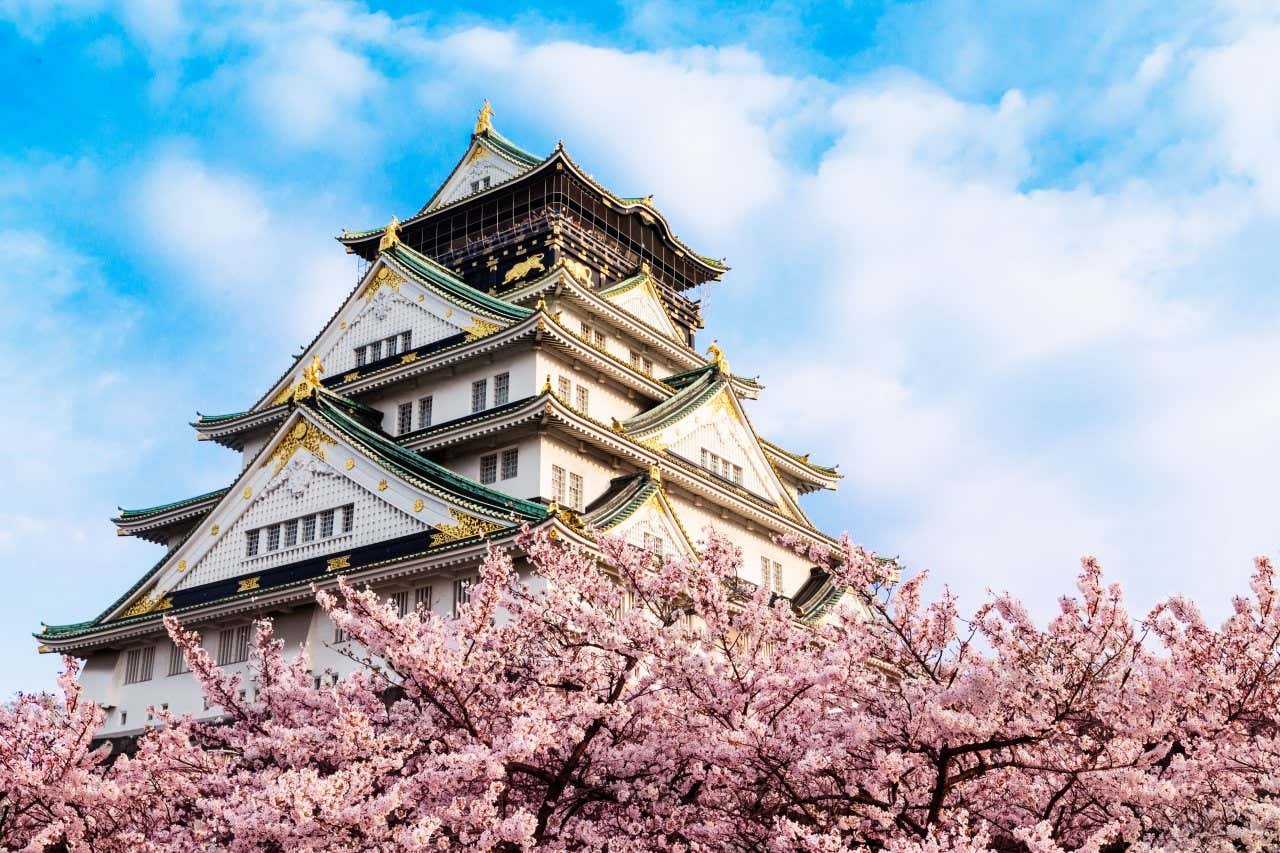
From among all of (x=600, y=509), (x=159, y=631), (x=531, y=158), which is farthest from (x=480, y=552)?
(x=531, y=158)

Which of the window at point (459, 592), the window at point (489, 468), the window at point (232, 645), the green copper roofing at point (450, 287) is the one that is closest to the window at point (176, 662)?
the window at point (232, 645)

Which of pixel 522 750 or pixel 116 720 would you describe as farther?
pixel 116 720

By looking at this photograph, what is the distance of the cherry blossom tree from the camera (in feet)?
50.1

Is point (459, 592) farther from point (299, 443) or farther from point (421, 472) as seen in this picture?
point (299, 443)

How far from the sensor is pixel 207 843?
1928cm

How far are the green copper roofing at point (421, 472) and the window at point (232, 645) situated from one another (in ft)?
22.2

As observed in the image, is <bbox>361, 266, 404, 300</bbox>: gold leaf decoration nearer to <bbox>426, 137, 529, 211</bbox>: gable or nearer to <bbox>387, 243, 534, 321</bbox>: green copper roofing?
<bbox>387, 243, 534, 321</bbox>: green copper roofing

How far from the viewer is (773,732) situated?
16.5 meters

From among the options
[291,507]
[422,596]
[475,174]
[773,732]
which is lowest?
[773,732]

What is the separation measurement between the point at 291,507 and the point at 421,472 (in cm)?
516

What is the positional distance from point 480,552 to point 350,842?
1687 cm

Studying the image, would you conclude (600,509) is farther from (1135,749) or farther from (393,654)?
(1135,749)

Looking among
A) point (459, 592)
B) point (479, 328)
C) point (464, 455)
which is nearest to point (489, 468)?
point (464, 455)

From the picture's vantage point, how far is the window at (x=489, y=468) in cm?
3966
